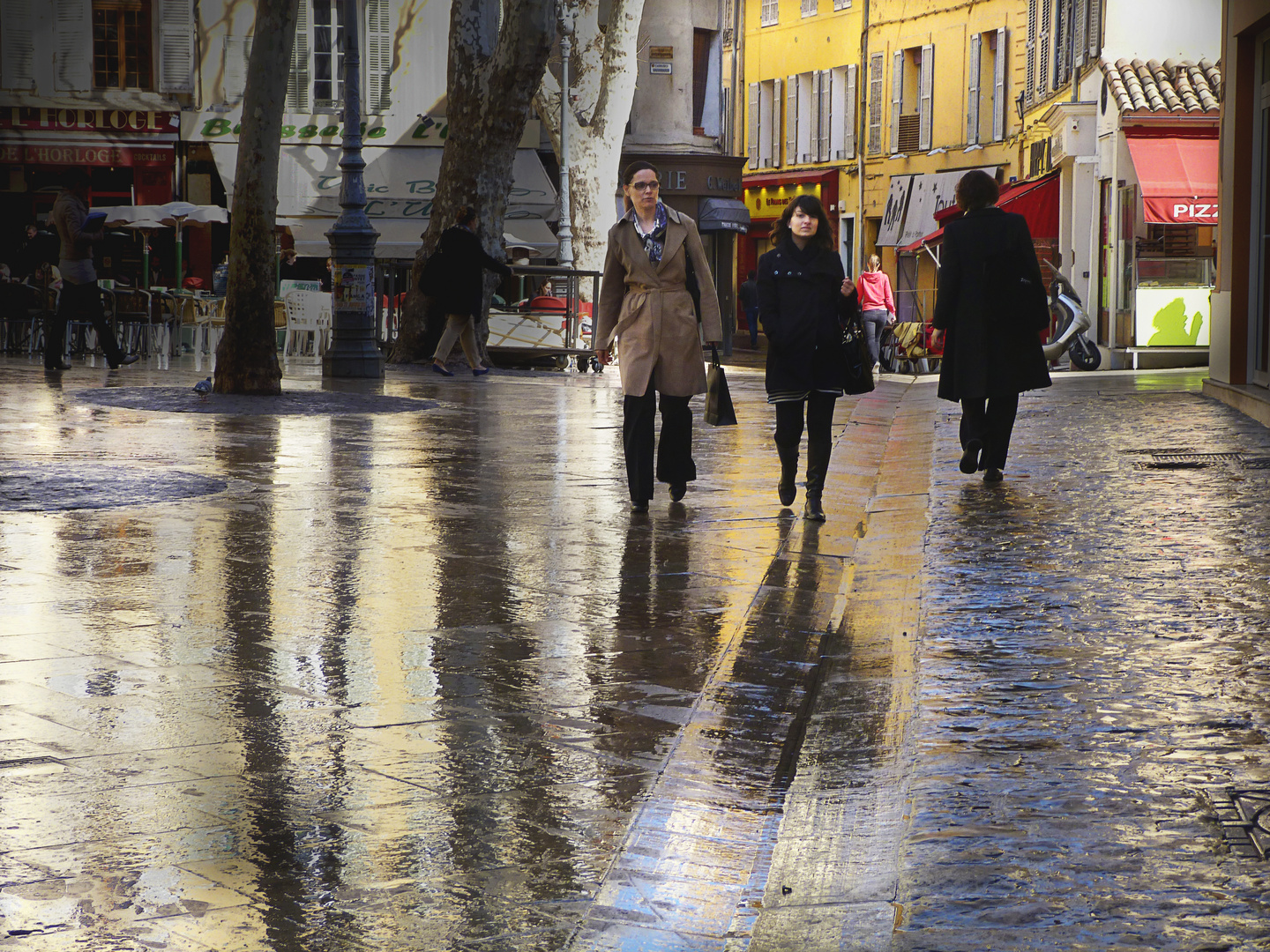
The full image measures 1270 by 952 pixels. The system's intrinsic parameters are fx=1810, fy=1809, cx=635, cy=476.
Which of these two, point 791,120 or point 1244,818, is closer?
point 1244,818

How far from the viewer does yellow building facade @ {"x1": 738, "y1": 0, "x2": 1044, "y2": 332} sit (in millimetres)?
39938

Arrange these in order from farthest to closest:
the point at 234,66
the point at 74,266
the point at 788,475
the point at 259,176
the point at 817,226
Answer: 1. the point at 234,66
2. the point at 74,266
3. the point at 259,176
4. the point at 788,475
5. the point at 817,226

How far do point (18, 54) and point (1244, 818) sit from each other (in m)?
34.2

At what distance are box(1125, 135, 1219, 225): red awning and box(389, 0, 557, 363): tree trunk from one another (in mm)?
A: 8779

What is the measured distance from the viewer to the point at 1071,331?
25.0m

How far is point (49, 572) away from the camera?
691cm

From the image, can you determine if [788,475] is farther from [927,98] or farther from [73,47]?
[927,98]

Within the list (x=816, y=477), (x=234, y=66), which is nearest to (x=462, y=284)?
(x=816, y=477)

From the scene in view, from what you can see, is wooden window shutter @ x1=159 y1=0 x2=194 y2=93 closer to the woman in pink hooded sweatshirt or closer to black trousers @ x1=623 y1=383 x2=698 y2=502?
the woman in pink hooded sweatshirt

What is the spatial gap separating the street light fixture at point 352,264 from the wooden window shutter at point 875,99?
2640 cm

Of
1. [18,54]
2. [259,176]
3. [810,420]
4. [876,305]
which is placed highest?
[18,54]

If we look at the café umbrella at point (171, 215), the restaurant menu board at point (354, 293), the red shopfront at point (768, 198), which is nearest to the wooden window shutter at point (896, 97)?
the red shopfront at point (768, 198)

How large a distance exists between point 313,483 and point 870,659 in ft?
17.0

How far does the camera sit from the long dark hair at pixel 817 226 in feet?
29.1
